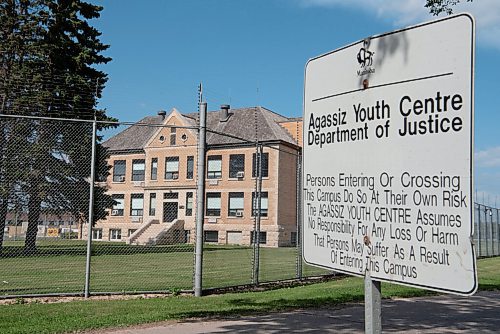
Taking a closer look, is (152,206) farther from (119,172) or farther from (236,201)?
(236,201)

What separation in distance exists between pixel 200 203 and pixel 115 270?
496 cm

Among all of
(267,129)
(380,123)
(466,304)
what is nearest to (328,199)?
(380,123)

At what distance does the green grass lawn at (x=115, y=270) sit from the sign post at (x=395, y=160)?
32.1 ft

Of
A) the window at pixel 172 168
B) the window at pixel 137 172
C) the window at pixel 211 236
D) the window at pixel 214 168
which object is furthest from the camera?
the window at pixel 214 168

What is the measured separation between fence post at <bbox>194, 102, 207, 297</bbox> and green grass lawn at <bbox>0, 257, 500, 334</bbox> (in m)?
0.49

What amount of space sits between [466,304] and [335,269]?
31.2 feet

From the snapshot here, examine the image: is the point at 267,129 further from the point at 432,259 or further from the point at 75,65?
the point at 432,259

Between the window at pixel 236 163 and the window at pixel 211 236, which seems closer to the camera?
the window at pixel 211 236

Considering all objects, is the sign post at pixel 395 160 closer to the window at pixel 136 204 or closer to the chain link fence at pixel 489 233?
the window at pixel 136 204

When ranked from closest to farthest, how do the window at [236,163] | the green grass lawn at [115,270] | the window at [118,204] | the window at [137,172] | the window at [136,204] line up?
the green grass lawn at [115,270], the window at [136,204], the window at [118,204], the window at [137,172], the window at [236,163]

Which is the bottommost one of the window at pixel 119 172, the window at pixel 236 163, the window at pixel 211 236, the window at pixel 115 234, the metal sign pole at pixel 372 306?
the window at pixel 211 236

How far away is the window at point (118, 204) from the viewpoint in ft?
50.1

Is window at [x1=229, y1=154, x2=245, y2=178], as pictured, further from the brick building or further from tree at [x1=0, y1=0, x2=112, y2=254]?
tree at [x1=0, y1=0, x2=112, y2=254]

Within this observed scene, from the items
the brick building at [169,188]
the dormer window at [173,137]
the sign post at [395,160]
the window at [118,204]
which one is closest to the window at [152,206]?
the brick building at [169,188]
